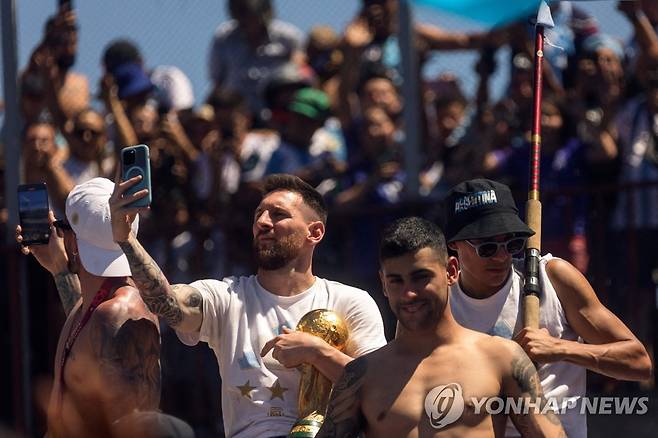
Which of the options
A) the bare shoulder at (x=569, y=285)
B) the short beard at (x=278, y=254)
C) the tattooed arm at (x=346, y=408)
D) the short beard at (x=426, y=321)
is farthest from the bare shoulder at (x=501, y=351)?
the short beard at (x=278, y=254)

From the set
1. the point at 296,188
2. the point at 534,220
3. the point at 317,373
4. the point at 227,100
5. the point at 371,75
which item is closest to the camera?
the point at 317,373

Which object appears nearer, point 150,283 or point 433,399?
point 433,399

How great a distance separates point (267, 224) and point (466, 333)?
1246 millimetres

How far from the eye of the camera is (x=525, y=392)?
4965 mm

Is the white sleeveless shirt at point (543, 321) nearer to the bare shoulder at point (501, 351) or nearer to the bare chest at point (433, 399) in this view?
the bare shoulder at point (501, 351)

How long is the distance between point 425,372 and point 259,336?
1.09 metres

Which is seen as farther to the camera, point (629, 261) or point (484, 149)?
point (484, 149)

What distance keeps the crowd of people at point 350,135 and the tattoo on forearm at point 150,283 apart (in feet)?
7.27

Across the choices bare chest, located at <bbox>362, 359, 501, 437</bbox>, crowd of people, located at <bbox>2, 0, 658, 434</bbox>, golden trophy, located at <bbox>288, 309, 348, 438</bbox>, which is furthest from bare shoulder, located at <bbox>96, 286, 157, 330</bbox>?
crowd of people, located at <bbox>2, 0, 658, 434</bbox>

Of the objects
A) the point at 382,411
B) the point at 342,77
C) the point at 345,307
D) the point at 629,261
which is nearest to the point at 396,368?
the point at 382,411

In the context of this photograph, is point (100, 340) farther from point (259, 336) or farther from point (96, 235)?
point (259, 336)

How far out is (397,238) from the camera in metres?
5.10

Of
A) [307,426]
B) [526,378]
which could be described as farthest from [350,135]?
[526,378]

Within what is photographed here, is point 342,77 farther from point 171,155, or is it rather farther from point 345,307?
point 345,307
